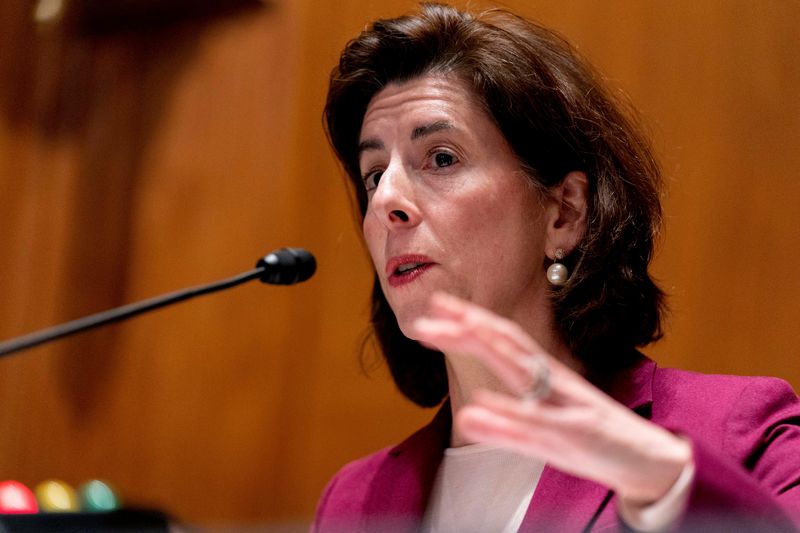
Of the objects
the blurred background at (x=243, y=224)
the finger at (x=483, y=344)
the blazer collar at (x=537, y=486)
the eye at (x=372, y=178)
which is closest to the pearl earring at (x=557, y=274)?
the blazer collar at (x=537, y=486)

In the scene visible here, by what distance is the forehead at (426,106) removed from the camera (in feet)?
4.00

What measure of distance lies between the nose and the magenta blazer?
31cm

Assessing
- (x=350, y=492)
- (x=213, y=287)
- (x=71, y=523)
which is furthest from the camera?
(x=350, y=492)

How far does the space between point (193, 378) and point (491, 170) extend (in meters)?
0.84

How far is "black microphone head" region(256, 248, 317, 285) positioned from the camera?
1.01m

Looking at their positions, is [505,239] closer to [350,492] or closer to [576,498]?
[576,498]

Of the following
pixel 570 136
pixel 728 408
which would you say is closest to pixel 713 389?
pixel 728 408

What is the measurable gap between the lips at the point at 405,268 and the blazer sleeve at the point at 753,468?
369mm

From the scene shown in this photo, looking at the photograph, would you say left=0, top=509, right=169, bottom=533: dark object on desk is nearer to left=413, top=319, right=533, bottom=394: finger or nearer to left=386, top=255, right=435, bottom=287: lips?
left=413, top=319, right=533, bottom=394: finger

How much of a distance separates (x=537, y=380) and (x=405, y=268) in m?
0.51

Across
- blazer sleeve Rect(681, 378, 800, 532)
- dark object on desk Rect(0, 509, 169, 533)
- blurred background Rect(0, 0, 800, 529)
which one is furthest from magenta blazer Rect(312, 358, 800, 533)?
blurred background Rect(0, 0, 800, 529)

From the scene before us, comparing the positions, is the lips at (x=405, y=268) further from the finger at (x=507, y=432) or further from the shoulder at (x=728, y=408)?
the finger at (x=507, y=432)

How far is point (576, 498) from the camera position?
1033 mm

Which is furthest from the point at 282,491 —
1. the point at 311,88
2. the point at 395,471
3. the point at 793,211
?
the point at 793,211
